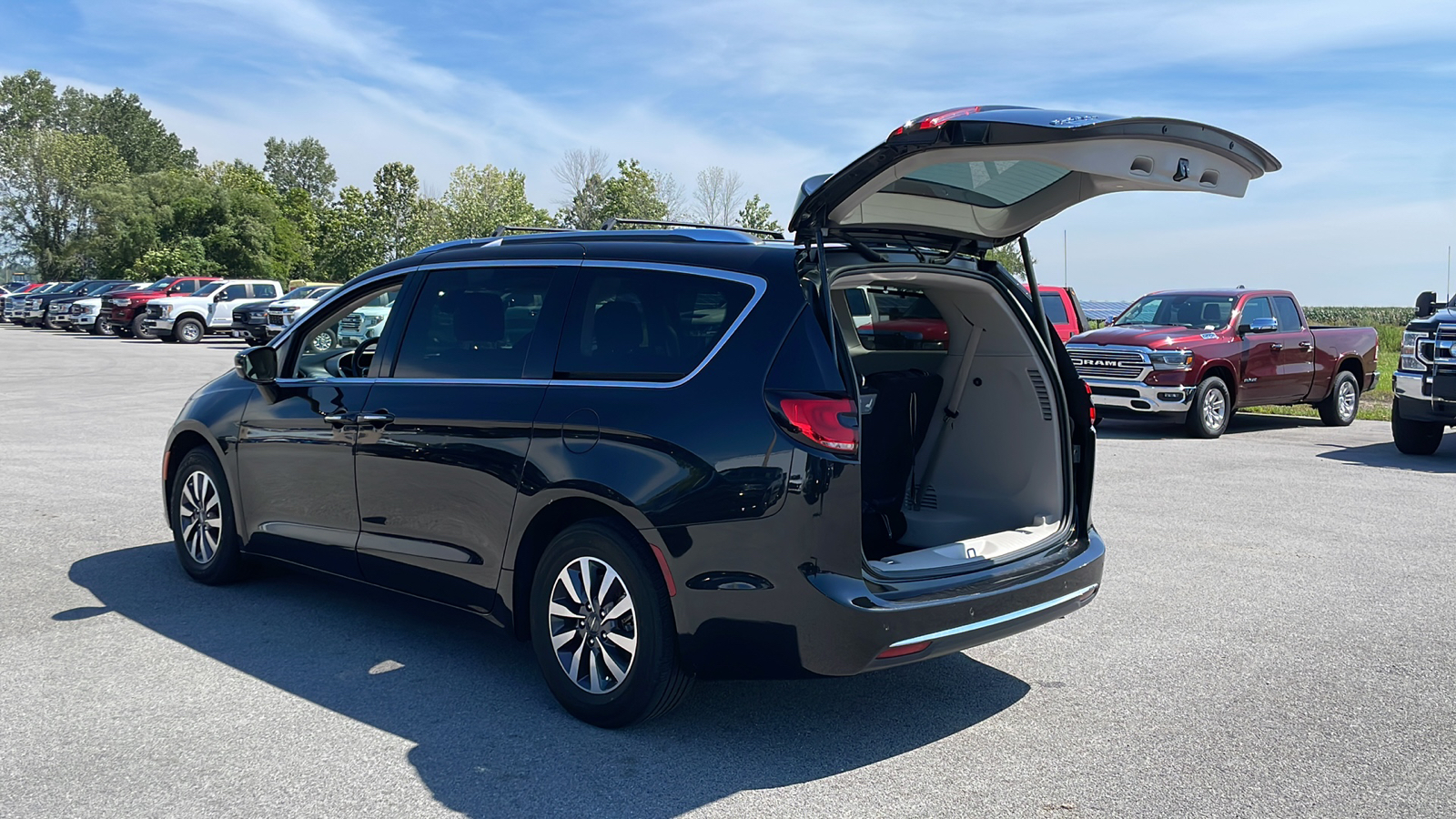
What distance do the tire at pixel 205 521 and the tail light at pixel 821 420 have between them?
3.57 metres

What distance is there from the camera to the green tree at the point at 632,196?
175 feet

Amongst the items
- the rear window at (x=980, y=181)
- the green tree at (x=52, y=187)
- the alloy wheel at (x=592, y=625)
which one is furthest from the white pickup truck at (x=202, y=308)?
the green tree at (x=52, y=187)

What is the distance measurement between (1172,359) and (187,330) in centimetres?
3050

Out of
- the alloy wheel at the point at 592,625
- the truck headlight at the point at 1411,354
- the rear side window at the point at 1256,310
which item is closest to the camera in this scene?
the alloy wheel at the point at 592,625

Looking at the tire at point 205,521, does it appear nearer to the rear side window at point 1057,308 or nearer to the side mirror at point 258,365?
the side mirror at point 258,365

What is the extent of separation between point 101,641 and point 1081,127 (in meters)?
4.72

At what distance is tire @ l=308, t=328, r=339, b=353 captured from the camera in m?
5.91

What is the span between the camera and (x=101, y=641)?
5.24 metres

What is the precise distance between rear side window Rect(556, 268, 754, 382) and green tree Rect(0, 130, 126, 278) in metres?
83.4

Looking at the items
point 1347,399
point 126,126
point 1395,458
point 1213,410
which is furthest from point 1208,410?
point 126,126

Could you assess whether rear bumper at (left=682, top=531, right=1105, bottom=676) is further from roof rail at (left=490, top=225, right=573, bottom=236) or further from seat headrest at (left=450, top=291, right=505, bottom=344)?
roof rail at (left=490, top=225, right=573, bottom=236)

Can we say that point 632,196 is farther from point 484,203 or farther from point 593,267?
point 593,267

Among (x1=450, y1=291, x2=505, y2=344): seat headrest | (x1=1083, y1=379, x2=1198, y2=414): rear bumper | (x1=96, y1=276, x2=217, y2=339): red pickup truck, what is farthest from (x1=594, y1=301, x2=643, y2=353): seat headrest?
(x1=96, y1=276, x2=217, y2=339): red pickup truck

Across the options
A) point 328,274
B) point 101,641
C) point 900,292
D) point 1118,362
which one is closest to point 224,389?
point 101,641
